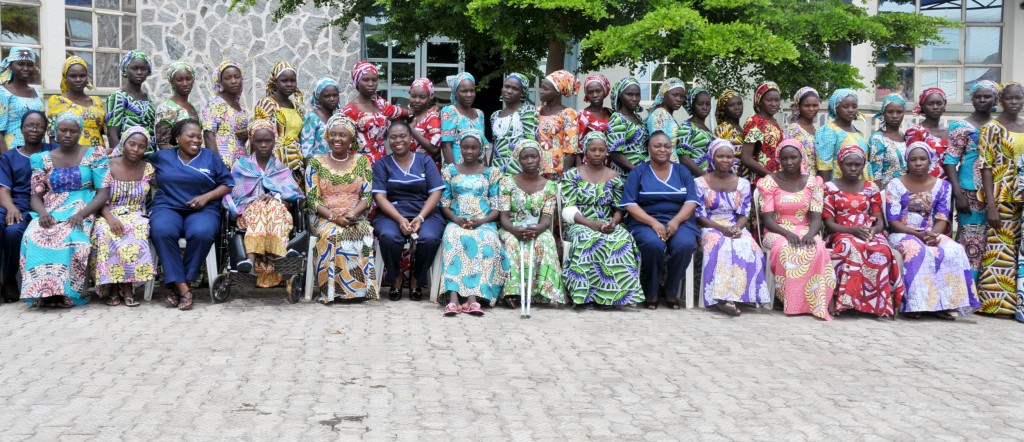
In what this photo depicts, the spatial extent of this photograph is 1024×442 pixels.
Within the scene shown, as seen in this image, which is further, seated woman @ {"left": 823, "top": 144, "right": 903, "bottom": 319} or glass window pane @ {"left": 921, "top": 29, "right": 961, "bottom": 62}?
glass window pane @ {"left": 921, "top": 29, "right": 961, "bottom": 62}

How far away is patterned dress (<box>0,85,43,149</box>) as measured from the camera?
8.20 meters

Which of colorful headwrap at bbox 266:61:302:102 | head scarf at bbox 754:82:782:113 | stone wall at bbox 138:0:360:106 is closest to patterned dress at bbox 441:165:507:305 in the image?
colorful headwrap at bbox 266:61:302:102

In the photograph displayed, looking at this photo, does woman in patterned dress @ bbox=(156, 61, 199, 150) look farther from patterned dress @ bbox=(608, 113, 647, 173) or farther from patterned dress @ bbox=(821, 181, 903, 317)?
patterned dress @ bbox=(821, 181, 903, 317)

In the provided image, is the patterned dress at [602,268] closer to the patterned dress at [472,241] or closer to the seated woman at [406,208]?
the patterned dress at [472,241]

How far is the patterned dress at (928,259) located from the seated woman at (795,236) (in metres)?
0.60

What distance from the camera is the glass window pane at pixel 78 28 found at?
13.8m

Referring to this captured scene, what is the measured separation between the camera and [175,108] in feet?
27.4

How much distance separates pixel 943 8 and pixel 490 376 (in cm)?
1080

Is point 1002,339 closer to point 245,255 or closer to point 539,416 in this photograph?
point 539,416

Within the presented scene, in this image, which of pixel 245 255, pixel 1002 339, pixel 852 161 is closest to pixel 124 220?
pixel 245 255

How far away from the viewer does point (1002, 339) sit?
23.9 feet

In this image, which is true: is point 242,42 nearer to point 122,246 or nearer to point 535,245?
A: point 122,246

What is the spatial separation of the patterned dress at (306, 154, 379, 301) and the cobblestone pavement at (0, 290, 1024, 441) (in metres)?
0.28

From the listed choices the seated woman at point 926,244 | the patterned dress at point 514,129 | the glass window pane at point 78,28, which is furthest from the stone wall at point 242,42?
the seated woman at point 926,244
